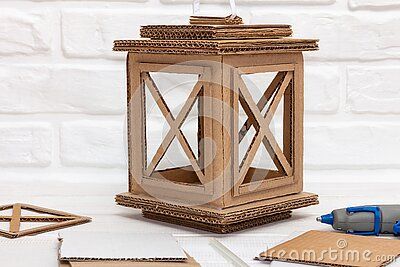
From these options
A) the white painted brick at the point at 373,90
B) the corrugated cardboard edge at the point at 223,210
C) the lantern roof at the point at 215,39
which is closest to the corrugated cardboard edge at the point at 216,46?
the lantern roof at the point at 215,39

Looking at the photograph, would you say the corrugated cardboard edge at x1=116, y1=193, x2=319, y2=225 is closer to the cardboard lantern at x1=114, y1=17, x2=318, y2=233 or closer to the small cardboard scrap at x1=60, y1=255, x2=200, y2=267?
the cardboard lantern at x1=114, y1=17, x2=318, y2=233

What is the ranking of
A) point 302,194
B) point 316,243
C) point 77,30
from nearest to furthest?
point 316,243
point 302,194
point 77,30

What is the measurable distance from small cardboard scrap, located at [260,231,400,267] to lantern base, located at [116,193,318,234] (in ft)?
0.27

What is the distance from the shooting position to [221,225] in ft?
3.04

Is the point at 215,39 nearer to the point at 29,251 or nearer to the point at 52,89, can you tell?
the point at 29,251

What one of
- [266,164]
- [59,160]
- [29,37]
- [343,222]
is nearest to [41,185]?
[59,160]

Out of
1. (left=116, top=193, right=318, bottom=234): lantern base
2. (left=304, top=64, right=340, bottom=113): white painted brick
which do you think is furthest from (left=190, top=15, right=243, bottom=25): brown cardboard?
(left=304, top=64, right=340, bottom=113): white painted brick

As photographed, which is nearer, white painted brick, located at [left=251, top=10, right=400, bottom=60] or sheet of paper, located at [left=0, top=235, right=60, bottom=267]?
sheet of paper, located at [left=0, top=235, right=60, bottom=267]

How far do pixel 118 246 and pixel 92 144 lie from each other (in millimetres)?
470

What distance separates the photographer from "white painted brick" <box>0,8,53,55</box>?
1251mm

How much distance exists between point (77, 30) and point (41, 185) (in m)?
0.25

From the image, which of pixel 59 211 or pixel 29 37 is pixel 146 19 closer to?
pixel 29 37

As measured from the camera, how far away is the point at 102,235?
0.88 m

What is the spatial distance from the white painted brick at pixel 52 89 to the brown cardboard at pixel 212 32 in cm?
27
